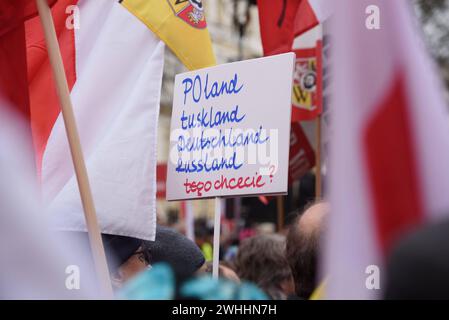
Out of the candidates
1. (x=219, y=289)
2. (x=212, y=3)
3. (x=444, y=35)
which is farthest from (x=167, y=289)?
(x=212, y=3)

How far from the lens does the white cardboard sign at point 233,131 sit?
2.91 meters

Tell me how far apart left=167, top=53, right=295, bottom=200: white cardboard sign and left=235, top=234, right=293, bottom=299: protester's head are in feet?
4.37

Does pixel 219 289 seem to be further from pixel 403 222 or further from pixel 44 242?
pixel 403 222

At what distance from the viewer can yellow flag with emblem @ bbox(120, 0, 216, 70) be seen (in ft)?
11.5

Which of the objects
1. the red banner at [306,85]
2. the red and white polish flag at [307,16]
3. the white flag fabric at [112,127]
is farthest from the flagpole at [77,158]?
the red banner at [306,85]

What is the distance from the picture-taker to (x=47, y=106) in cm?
316

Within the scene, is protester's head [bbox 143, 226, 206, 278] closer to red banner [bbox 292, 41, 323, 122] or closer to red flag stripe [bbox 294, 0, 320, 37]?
red flag stripe [bbox 294, 0, 320, 37]

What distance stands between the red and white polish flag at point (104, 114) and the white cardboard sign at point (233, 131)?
0.51 ft

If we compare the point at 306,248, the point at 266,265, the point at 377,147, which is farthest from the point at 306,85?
the point at 377,147

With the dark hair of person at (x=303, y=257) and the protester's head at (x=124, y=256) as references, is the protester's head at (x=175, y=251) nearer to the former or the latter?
the protester's head at (x=124, y=256)

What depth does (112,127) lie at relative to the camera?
10.0 ft

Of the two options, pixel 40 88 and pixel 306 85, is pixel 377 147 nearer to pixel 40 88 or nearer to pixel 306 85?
pixel 40 88

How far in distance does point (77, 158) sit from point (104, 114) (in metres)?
1.05
